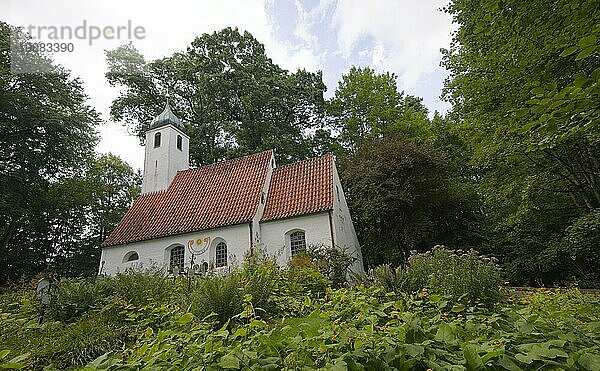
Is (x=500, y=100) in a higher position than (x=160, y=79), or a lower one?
lower

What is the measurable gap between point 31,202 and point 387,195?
18.2 m

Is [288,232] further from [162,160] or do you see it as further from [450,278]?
[162,160]

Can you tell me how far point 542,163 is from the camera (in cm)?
1289

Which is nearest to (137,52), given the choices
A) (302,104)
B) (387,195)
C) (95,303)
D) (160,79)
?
(160,79)

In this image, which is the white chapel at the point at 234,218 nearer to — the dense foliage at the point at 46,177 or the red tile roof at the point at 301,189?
the red tile roof at the point at 301,189

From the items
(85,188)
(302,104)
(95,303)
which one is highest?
(302,104)

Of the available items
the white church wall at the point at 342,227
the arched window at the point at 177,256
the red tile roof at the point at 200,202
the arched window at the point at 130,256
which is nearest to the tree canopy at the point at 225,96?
the red tile roof at the point at 200,202

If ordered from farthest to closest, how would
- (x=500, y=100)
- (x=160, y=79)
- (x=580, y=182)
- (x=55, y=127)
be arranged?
1. (x=160, y=79)
2. (x=55, y=127)
3. (x=580, y=182)
4. (x=500, y=100)

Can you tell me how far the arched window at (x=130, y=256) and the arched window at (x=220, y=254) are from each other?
4120mm

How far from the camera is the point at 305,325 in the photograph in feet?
10.4

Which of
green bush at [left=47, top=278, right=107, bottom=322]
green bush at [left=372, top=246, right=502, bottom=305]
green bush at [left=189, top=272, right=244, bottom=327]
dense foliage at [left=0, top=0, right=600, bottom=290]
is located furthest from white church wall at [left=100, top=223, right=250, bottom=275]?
green bush at [left=189, top=272, right=244, bottom=327]

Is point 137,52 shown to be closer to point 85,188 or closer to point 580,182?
point 85,188

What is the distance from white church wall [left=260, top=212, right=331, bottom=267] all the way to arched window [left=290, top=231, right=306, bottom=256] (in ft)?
0.61

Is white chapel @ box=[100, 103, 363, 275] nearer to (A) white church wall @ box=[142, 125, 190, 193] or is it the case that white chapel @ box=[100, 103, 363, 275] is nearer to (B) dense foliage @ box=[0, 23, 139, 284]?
(A) white church wall @ box=[142, 125, 190, 193]
